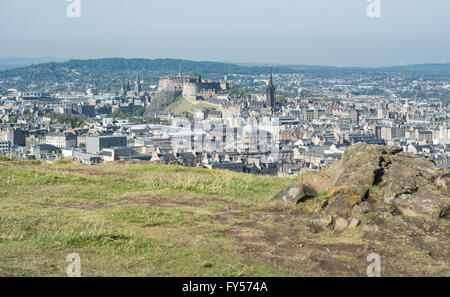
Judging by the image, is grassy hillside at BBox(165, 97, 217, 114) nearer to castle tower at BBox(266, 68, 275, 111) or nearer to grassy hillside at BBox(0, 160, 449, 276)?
castle tower at BBox(266, 68, 275, 111)

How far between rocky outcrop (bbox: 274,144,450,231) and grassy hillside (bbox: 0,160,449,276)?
43 centimetres

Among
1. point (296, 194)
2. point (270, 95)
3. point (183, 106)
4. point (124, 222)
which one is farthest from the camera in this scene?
point (183, 106)

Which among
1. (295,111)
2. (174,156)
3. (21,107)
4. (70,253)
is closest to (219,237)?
(70,253)

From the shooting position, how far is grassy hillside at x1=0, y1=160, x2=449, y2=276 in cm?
720

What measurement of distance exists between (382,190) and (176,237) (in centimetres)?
348

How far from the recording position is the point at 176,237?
839 cm

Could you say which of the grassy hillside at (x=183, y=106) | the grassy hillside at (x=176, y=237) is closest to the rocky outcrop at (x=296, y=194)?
the grassy hillside at (x=176, y=237)

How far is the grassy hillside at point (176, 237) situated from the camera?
283 inches

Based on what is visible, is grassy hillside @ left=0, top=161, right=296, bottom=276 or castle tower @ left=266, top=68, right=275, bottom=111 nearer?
grassy hillside @ left=0, top=161, right=296, bottom=276

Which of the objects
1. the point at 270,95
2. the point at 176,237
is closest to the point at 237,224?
the point at 176,237

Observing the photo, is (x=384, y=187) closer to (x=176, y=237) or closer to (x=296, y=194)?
(x=296, y=194)

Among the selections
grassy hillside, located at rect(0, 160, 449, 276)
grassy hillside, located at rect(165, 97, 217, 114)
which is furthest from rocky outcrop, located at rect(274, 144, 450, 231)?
grassy hillside, located at rect(165, 97, 217, 114)

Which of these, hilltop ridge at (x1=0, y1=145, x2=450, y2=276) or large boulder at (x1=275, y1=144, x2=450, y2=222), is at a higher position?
large boulder at (x1=275, y1=144, x2=450, y2=222)

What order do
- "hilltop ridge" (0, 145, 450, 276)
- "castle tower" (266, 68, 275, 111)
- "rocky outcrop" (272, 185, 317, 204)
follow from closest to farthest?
"hilltop ridge" (0, 145, 450, 276) → "rocky outcrop" (272, 185, 317, 204) → "castle tower" (266, 68, 275, 111)
